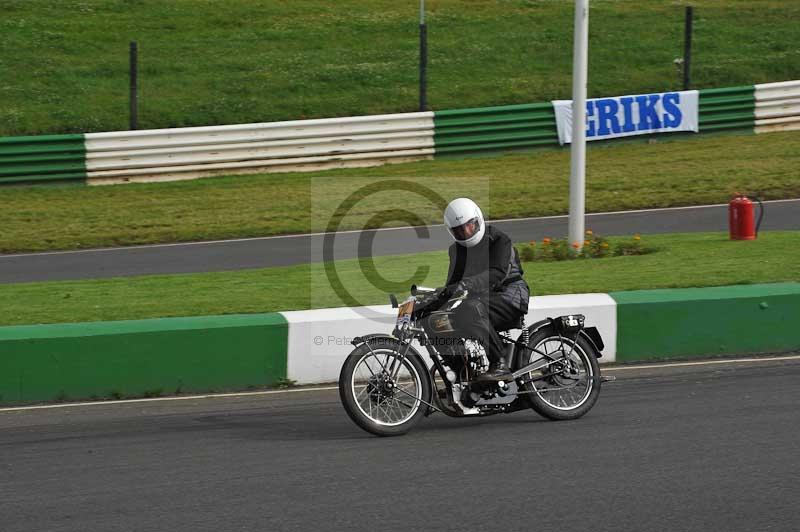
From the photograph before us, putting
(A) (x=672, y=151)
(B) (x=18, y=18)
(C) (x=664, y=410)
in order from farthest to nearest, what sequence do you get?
(B) (x=18, y=18)
(A) (x=672, y=151)
(C) (x=664, y=410)

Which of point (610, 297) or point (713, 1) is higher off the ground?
point (713, 1)

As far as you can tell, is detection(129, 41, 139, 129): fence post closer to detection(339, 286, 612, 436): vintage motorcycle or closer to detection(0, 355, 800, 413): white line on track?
detection(0, 355, 800, 413): white line on track

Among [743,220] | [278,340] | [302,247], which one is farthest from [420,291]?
[302,247]

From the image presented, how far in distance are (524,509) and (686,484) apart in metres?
1.03

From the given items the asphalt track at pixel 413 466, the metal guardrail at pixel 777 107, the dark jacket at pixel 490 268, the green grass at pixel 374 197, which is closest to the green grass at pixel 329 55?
the metal guardrail at pixel 777 107

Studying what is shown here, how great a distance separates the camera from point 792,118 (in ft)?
84.5

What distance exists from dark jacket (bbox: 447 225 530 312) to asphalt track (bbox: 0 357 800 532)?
36.9 inches

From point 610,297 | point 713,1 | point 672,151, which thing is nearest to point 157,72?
point 672,151

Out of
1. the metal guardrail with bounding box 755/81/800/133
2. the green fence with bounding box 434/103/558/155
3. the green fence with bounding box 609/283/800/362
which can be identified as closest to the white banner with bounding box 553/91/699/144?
the green fence with bounding box 434/103/558/155

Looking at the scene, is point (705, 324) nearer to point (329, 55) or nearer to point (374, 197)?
point (374, 197)

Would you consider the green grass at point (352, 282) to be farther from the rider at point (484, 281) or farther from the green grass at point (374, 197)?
the green grass at point (374, 197)

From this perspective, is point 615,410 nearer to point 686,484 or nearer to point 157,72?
point 686,484

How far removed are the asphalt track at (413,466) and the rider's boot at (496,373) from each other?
35 centimetres

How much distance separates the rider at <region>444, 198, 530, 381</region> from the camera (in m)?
8.49
